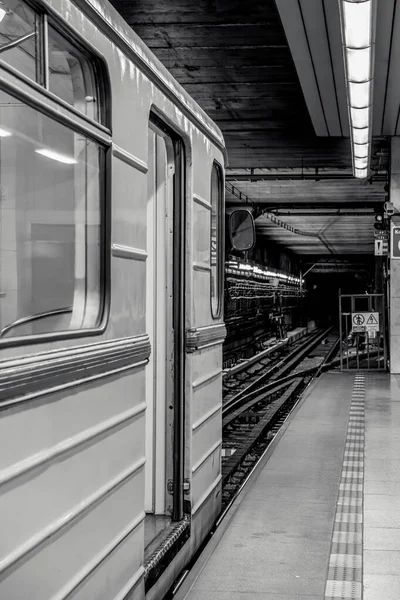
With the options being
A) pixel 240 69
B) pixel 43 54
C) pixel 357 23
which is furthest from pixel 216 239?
pixel 240 69

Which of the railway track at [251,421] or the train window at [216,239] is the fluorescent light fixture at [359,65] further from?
the railway track at [251,421]

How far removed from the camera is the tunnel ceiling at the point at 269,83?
9.39 metres

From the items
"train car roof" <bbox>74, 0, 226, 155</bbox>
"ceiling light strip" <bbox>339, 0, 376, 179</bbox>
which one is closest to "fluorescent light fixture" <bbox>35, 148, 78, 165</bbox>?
"train car roof" <bbox>74, 0, 226, 155</bbox>

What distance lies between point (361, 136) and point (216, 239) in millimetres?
5691

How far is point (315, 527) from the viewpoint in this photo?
5305 millimetres

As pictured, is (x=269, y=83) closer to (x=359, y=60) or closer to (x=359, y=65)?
(x=359, y=65)

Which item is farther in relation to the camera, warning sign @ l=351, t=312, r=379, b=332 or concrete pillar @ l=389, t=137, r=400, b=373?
warning sign @ l=351, t=312, r=379, b=332

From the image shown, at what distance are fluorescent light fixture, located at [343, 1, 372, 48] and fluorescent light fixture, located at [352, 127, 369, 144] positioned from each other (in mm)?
3165

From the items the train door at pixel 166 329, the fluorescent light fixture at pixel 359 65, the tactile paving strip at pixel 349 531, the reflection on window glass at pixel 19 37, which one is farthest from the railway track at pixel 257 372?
the reflection on window glass at pixel 19 37

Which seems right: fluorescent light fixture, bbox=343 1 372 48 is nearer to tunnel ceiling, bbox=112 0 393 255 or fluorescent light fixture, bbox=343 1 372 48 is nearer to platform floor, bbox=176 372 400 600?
tunnel ceiling, bbox=112 0 393 255

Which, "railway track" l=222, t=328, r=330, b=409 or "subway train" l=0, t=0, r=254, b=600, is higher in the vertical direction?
"subway train" l=0, t=0, r=254, b=600

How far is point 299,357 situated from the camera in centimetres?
2567

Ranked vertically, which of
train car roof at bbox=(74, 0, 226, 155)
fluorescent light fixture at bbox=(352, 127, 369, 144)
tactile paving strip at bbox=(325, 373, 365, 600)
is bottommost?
tactile paving strip at bbox=(325, 373, 365, 600)

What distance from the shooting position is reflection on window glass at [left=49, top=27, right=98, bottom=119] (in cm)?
260
